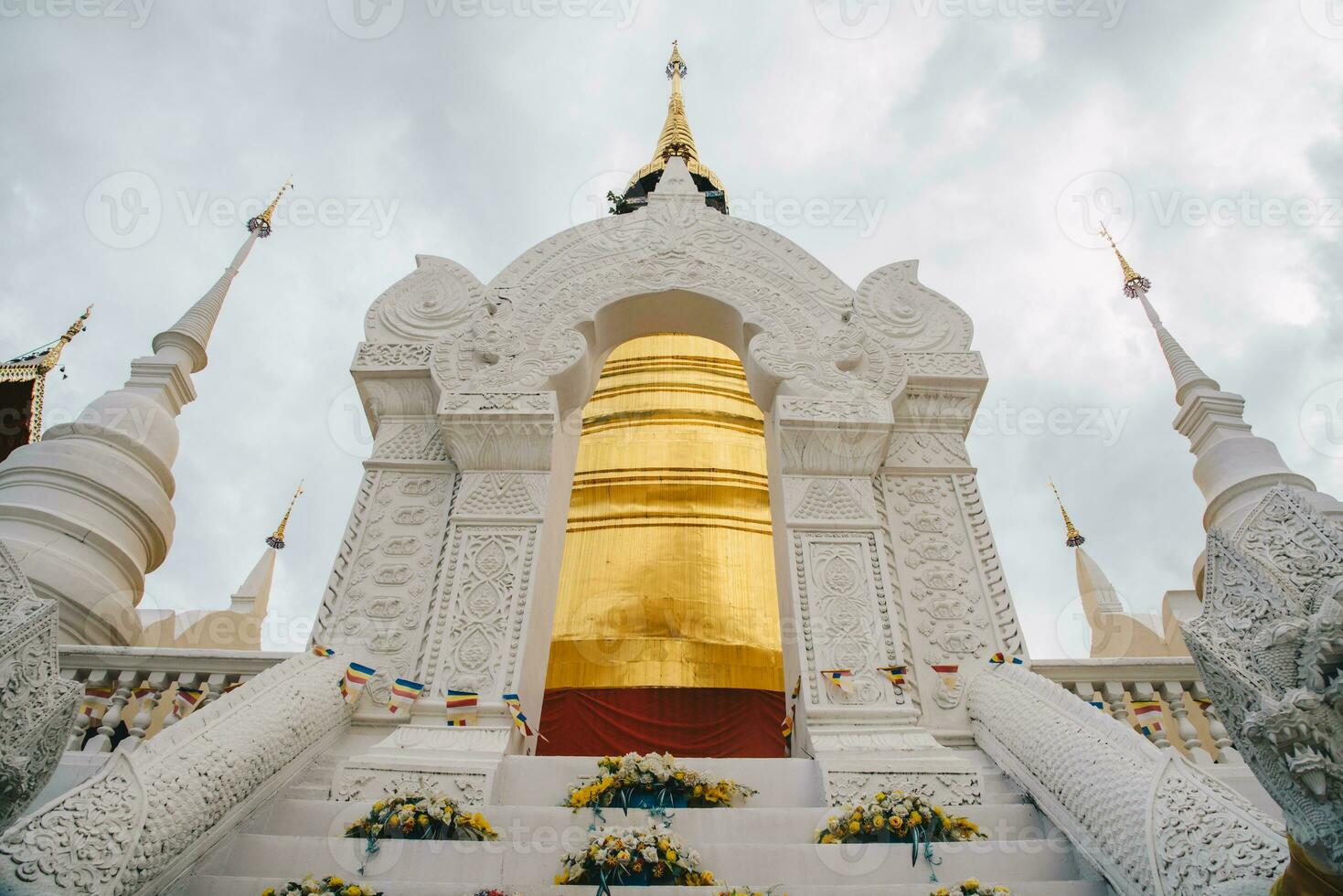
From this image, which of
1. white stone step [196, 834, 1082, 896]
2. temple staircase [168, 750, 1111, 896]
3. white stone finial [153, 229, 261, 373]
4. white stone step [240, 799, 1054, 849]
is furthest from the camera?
white stone finial [153, 229, 261, 373]

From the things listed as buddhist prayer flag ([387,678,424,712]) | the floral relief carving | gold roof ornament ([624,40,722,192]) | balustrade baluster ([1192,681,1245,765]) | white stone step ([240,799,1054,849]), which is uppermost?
gold roof ornament ([624,40,722,192])

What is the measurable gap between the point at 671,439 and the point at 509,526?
610cm

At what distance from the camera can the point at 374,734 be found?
586 cm

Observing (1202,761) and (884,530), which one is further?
(884,530)

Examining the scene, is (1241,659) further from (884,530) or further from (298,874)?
(884,530)

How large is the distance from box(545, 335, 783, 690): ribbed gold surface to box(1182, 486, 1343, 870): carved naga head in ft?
25.4

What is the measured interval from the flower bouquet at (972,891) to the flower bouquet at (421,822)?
203 cm

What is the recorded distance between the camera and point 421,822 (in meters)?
4.00

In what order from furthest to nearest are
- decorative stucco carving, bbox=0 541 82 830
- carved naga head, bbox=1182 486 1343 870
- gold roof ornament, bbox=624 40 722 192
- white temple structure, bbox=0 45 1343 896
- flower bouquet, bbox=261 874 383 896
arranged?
gold roof ornament, bbox=624 40 722 192 < flower bouquet, bbox=261 874 383 896 < white temple structure, bbox=0 45 1343 896 < decorative stucco carving, bbox=0 541 82 830 < carved naga head, bbox=1182 486 1343 870

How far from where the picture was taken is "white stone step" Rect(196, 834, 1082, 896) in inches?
148

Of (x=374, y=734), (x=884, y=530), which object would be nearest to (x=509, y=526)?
(x=374, y=734)

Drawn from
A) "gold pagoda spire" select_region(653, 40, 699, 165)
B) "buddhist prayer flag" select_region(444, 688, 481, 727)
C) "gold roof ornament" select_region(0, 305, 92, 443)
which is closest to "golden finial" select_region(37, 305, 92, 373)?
"gold roof ornament" select_region(0, 305, 92, 443)

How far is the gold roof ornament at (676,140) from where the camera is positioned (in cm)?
1809

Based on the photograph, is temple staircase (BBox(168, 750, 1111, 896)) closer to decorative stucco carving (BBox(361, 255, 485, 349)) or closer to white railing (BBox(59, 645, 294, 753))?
white railing (BBox(59, 645, 294, 753))
